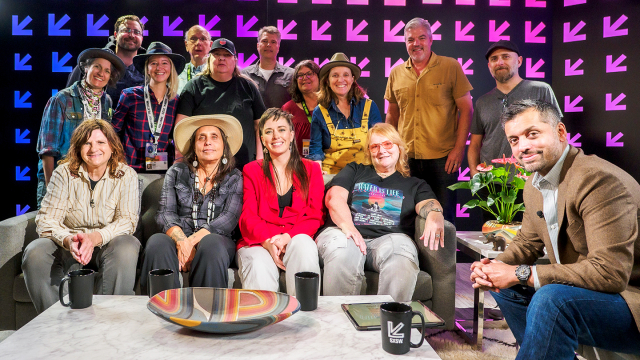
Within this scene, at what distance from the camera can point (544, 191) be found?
1847 millimetres

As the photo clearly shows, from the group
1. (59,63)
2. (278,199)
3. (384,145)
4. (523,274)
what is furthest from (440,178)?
(59,63)

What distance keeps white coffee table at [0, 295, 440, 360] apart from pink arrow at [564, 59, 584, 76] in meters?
3.91

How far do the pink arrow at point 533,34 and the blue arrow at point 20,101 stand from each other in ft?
15.9

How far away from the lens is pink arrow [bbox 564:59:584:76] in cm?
444

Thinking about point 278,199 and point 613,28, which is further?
point 613,28

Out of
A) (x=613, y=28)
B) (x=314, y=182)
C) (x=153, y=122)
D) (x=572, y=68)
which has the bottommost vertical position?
(x=314, y=182)

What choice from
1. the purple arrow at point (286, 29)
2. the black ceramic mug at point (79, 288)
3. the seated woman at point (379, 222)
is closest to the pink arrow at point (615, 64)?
the seated woman at point (379, 222)

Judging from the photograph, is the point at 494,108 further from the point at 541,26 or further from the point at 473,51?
the point at 541,26

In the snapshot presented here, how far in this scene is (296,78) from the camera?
3.69 meters

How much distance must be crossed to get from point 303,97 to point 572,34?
107 inches

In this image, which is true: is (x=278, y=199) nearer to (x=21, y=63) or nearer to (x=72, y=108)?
(x=72, y=108)

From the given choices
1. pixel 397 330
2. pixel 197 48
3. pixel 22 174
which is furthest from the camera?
pixel 22 174

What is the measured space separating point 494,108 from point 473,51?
1504 mm

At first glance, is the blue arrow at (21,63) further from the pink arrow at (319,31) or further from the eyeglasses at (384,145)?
the eyeglasses at (384,145)
